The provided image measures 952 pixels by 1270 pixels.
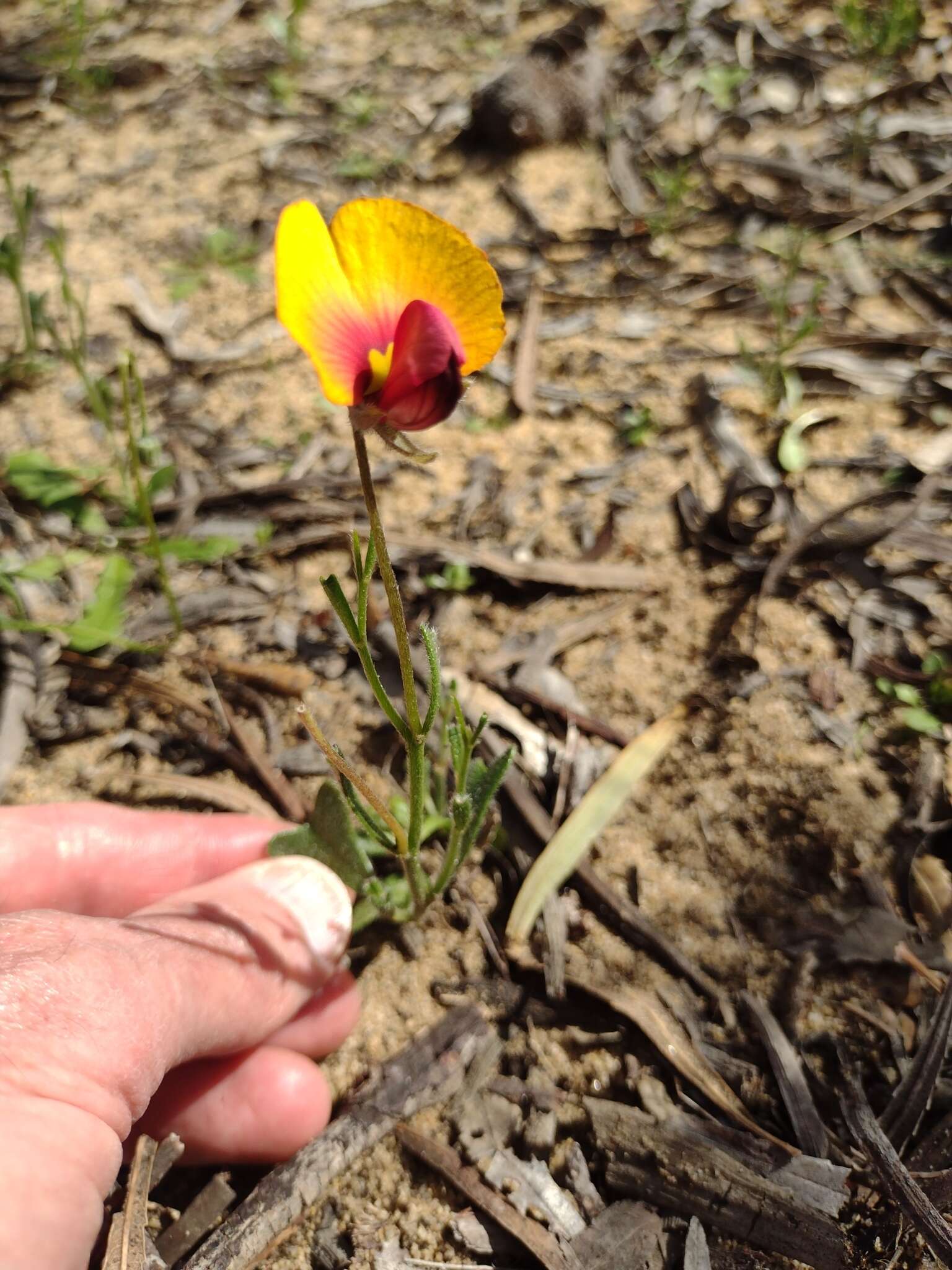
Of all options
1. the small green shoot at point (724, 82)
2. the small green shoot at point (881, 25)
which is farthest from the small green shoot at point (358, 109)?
the small green shoot at point (881, 25)

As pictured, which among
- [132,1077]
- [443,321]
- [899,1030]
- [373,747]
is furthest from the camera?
[373,747]

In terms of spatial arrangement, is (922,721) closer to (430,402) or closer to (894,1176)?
(894,1176)

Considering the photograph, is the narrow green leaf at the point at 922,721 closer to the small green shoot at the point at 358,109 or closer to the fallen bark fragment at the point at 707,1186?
the fallen bark fragment at the point at 707,1186

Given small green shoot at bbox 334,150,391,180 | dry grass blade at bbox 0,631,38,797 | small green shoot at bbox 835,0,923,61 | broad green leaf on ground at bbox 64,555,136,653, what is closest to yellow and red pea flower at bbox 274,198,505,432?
broad green leaf on ground at bbox 64,555,136,653

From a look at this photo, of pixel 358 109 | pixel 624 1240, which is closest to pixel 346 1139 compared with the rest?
pixel 624 1240

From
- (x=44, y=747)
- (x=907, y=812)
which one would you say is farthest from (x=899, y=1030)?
(x=44, y=747)

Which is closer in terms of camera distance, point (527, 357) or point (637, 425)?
point (637, 425)

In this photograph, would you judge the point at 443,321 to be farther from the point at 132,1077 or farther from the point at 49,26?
the point at 49,26
